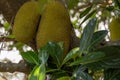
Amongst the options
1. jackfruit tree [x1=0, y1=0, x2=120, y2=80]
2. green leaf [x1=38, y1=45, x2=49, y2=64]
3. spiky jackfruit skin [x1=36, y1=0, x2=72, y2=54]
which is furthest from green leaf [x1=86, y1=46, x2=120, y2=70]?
spiky jackfruit skin [x1=36, y1=0, x2=72, y2=54]

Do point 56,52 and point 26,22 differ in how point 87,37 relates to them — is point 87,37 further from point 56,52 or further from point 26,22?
point 26,22

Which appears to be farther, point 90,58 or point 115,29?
point 115,29

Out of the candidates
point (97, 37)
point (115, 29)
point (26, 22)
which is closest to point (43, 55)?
point (97, 37)

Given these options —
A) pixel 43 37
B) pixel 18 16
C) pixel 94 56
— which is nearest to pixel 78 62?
pixel 94 56

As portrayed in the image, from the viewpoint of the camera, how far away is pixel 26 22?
3.39 ft

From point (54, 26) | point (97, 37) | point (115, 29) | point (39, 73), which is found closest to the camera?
point (39, 73)

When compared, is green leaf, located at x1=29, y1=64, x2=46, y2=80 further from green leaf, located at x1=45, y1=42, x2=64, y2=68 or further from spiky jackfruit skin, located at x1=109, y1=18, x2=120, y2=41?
spiky jackfruit skin, located at x1=109, y1=18, x2=120, y2=41

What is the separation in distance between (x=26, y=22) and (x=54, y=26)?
0.36ft

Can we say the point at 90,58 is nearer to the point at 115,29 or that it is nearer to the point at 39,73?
the point at 39,73

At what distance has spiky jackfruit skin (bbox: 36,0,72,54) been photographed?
3.18 ft

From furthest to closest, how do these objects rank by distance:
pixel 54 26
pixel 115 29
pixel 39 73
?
1. pixel 115 29
2. pixel 54 26
3. pixel 39 73

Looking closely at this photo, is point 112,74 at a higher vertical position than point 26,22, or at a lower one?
lower

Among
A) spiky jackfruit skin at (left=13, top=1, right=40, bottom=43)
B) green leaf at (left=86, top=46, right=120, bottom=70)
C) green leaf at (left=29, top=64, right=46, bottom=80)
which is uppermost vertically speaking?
spiky jackfruit skin at (left=13, top=1, right=40, bottom=43)

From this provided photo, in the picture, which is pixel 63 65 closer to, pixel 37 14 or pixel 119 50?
pixel 119 50
